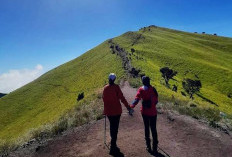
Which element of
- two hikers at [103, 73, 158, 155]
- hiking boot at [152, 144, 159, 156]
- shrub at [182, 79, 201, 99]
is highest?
two hikers at [103, 73, 158, 155]

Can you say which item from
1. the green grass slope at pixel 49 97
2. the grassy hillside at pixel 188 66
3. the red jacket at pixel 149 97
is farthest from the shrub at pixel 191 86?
the red jacket at pixel 149 97

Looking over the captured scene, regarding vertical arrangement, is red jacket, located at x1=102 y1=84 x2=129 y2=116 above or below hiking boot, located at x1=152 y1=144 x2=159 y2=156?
above

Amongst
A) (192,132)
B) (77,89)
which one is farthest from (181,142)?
(77,89)

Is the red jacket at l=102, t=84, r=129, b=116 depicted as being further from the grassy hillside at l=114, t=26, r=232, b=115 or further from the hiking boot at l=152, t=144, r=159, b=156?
the grassy hillside at l=114, t=26, r=232, b=115

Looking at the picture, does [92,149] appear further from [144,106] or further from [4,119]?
[4,119]

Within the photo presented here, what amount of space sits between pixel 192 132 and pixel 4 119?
5633 cm

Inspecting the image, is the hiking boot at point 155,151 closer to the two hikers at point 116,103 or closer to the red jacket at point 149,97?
the two hikers at point 116,103

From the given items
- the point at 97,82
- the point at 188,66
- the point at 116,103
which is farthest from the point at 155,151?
the point at 188,66

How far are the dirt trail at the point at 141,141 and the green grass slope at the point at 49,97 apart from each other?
105 ft

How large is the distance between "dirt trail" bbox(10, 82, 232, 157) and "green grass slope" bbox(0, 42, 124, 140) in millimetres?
31877

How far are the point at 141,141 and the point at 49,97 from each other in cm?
5693

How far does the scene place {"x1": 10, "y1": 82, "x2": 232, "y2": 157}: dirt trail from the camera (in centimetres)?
918

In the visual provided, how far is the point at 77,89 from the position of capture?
2276 inches

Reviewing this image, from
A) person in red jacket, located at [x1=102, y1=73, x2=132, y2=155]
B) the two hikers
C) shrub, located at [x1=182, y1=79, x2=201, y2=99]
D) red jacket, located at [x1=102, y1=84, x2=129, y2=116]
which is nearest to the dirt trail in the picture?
the two hikers
